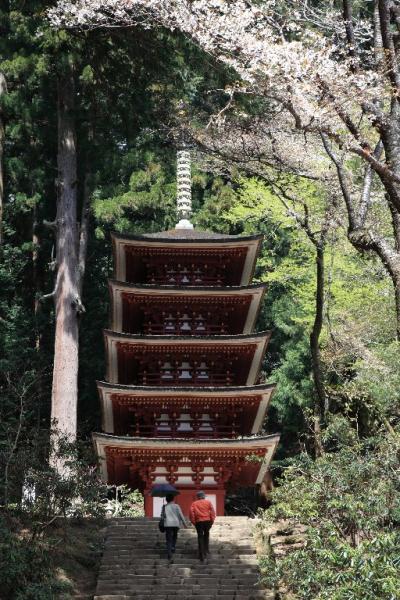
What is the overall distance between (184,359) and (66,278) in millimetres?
3701

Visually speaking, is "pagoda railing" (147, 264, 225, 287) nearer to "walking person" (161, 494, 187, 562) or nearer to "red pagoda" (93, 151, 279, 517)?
"red pagoda" (93, 151, 279, 517)

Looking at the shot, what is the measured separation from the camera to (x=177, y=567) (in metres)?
12.0

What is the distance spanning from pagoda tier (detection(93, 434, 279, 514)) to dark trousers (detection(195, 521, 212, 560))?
4.28 m

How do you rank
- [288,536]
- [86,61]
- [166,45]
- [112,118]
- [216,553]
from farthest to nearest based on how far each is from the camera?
[112,118] < [86,61] < [166,45] < [288,536] < [216,553]

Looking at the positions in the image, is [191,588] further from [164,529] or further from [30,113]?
[30,113]

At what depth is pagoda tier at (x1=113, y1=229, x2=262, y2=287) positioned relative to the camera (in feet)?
60.5

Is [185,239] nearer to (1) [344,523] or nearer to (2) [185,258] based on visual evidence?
(2) [185,258]

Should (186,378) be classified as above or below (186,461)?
above

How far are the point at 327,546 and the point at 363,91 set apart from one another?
4.69 meters

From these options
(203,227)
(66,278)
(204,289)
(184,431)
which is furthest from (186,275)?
(203,227)

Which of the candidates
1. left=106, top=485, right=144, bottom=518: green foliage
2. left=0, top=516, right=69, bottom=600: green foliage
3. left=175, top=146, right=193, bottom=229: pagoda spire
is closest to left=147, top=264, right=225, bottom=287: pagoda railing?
left=175, top=146, right=193, bottom=229: pagoda spire

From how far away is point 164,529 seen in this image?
39.3 feet

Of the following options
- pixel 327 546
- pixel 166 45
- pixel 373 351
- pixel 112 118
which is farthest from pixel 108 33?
pixel 327 546

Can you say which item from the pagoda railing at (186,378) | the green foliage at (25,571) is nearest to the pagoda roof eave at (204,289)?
the pagoda railing at (186,378)
